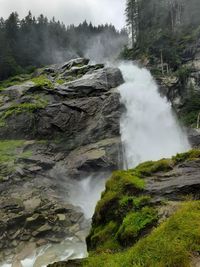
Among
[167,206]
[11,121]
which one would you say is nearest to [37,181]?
[11,121]

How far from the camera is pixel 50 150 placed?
31.8 metres

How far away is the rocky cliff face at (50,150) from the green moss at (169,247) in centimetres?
1272

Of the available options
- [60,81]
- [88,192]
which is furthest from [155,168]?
[60,81]

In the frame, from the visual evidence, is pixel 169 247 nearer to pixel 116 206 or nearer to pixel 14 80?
pixel 116 206

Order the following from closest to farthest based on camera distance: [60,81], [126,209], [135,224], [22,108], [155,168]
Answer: [135,224]
[126,209]
[155,168]
[22,108]
[60,81]

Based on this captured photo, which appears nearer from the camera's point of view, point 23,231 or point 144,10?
point 23,231

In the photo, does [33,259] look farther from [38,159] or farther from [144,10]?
[144,10]

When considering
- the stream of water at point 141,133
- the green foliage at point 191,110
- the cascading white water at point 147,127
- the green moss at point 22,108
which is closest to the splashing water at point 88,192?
the stream of water at point 141,133

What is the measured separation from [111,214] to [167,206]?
7.93 feet

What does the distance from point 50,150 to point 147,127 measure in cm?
1144

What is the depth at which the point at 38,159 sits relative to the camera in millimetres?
29438

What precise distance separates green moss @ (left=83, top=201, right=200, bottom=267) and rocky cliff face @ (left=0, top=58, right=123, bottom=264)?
41.7 feet

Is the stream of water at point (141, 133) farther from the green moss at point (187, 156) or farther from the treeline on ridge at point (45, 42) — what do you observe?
the treeline on ridge at point (45, 42)

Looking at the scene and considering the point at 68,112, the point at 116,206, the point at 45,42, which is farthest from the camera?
the point at 45,42
